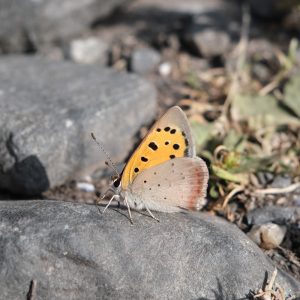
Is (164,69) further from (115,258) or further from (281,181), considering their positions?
(115,258)

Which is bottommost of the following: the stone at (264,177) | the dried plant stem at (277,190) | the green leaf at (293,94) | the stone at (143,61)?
the dried plant stem at (277,190)

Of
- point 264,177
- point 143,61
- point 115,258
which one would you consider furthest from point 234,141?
point 115,258

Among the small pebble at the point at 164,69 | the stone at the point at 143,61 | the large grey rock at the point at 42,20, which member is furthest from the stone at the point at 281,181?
the large grey rock at the point at 42,20

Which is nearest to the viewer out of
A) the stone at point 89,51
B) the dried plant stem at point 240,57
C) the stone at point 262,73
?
the dried plant stem at point 240,57

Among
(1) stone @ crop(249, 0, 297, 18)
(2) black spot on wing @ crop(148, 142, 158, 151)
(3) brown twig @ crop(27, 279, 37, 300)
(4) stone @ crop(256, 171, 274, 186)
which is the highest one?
(1) stone @ crop(249, 0, 297, 18)

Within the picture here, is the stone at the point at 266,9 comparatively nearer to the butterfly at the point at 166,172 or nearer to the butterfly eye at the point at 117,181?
the butterfly at the point at 166,172

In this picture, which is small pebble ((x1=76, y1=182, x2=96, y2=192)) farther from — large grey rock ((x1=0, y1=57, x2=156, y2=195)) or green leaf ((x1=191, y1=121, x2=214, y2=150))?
green leaf ((x1=191, y1=121, x2=214, y2=150))

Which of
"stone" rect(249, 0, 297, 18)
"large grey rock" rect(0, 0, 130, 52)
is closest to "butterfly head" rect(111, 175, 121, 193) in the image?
"large grey rock" rect(0, 0, 130, 52)
